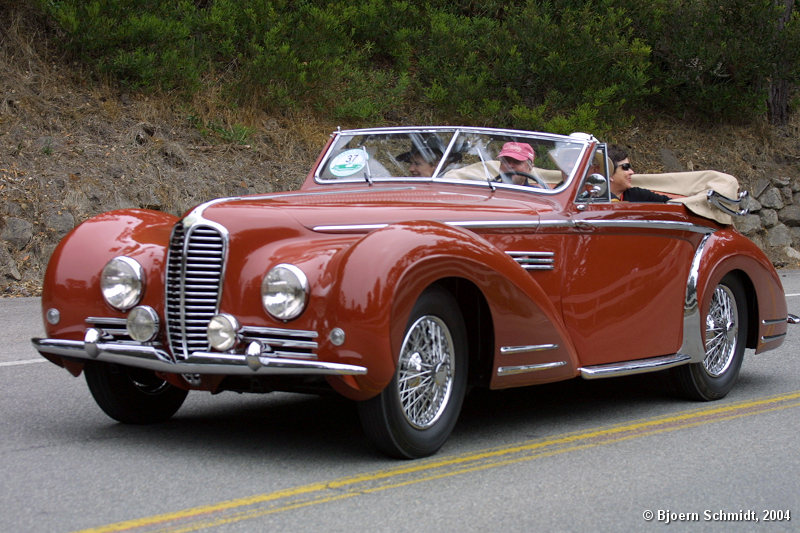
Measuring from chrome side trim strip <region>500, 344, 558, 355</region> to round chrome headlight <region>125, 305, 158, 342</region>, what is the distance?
5.58ft

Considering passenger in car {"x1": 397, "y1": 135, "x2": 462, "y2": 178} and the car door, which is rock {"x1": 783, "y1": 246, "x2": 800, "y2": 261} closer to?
the car door

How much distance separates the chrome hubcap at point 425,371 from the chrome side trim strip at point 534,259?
73 centimetres

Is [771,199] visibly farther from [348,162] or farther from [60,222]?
[348,162]

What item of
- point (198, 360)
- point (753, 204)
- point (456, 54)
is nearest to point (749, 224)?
point (753, 204)

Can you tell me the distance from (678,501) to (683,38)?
18.0m

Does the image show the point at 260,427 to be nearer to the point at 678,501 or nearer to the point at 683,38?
the point at 678,501

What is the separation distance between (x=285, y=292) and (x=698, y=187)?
159 inches

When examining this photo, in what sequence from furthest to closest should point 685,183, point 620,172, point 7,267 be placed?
point 7,267 → point 685,183 → point 620,172

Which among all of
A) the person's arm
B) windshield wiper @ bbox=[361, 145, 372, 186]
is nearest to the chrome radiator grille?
windshield wiper @ bbox=[361, 145, 372, 186]

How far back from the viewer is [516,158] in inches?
250

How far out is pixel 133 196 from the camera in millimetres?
14141

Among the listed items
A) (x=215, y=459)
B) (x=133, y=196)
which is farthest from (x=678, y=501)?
(x=133, y=196)

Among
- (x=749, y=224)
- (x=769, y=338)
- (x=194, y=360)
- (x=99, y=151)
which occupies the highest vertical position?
(x=99, y=151)

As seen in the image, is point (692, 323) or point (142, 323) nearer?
point (142, 323)
